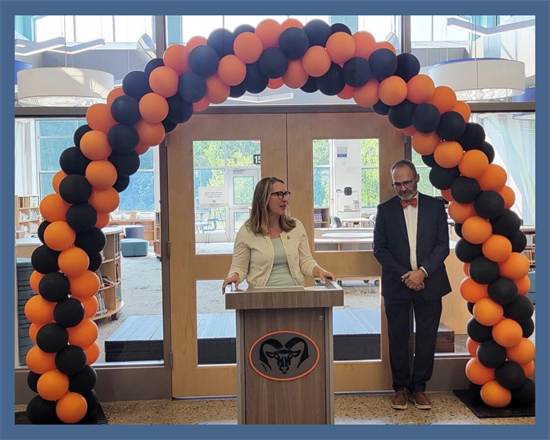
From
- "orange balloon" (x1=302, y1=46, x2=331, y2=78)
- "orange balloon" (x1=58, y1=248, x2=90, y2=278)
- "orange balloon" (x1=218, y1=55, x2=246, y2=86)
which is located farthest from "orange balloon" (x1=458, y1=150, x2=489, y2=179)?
"orange balloon" (x1=58, y1=248, x2=90, y2=278)

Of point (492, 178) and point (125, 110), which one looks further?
point (492, 178)

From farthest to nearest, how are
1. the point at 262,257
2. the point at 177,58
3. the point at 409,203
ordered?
the point at 409,203
the point at 177,58
the point at 262,257

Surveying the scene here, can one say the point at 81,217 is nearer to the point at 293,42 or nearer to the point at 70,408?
the point at 70,408

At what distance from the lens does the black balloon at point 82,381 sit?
3713mm

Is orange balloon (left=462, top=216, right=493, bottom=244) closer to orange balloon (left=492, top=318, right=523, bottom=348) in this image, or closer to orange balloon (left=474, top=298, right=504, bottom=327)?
orange balloon (left=474, top=298, right=504, bottom=327)

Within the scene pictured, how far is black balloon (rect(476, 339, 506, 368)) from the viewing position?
395 centimetres

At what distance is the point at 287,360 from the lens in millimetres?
3023

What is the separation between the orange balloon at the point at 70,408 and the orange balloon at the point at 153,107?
1.84 m

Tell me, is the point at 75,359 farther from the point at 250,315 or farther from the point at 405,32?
the point at 405,32

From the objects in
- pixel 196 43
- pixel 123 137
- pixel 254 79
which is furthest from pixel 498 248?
pixel 123 137

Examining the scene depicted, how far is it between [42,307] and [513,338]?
3084mm

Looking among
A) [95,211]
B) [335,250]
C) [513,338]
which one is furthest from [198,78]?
[513,338]

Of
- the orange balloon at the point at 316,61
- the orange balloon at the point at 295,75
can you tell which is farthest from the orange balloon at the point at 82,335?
the orange balloon at the point at 316,61

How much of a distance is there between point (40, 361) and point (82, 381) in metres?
0.29
